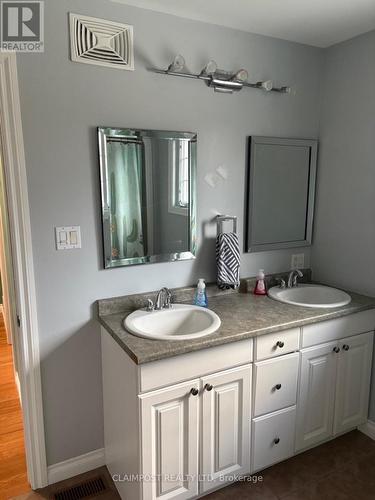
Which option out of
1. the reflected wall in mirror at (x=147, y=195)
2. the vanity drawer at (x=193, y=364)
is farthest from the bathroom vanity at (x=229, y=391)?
the reflected wall in mirror at (x=147, y=195)

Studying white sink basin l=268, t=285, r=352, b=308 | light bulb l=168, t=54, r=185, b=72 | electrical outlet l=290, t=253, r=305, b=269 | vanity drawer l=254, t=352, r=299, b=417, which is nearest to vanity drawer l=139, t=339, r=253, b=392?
vanity drawer l=254, t=352, r=299, b=417

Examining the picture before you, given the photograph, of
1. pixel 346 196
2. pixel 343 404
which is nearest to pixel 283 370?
pixel 343 404

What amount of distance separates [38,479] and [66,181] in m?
1.51

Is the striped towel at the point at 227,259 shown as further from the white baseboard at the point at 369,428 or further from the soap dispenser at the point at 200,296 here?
the white baseboard at the point at 369,428

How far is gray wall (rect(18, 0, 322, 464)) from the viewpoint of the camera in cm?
177

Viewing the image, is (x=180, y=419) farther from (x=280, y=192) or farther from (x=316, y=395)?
(x=280, y=192)

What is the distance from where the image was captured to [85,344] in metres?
2.00

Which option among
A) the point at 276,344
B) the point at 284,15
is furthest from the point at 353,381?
the point at 284,15

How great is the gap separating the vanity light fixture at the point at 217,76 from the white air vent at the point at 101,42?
161mm

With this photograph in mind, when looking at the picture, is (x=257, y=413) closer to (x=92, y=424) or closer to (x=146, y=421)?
(x=146, y=421)

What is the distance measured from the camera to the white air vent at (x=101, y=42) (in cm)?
177

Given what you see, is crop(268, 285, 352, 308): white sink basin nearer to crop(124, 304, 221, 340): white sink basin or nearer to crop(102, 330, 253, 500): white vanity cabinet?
crop(124, 304, 221, 340): white sink basin

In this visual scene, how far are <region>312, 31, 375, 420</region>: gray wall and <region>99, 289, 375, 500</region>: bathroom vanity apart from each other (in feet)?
0.89

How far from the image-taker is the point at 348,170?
94.5 inches
